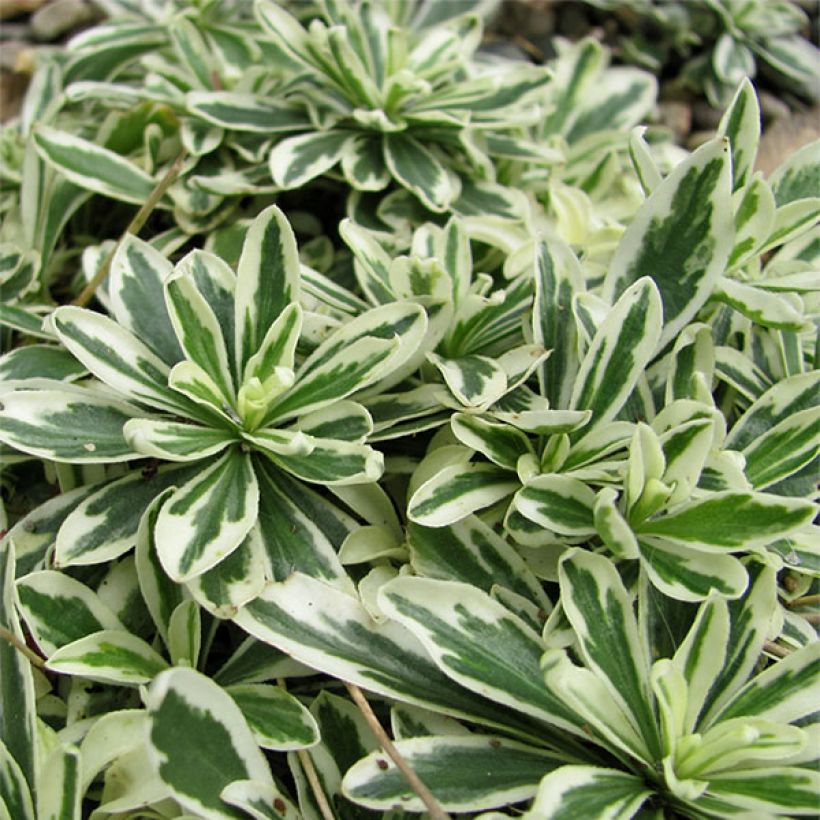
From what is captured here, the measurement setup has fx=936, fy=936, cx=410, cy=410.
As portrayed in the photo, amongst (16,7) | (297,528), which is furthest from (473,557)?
(16,7)

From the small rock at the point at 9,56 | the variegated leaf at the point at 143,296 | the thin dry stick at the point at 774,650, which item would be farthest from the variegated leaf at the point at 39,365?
the small rock at the point at 9,56

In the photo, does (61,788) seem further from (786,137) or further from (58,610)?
(786,137)

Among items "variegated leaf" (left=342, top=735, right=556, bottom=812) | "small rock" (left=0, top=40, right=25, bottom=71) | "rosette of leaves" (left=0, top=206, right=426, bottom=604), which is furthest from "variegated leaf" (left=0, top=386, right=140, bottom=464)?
"small rock" (left=0, top=40, right=25, bottom=71)

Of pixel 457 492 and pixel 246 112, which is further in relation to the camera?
pixel 246 112

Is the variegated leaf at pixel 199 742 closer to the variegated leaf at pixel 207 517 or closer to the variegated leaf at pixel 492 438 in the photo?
the variegated leaf at pixel 207 517

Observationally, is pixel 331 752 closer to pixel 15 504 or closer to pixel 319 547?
pixel 319 547

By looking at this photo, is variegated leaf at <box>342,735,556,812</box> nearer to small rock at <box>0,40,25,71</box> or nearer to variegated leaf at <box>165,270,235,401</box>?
variegated leaf at <box>165,270,235,401</box>

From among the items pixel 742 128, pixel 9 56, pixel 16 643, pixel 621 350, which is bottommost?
pixel 9 56
